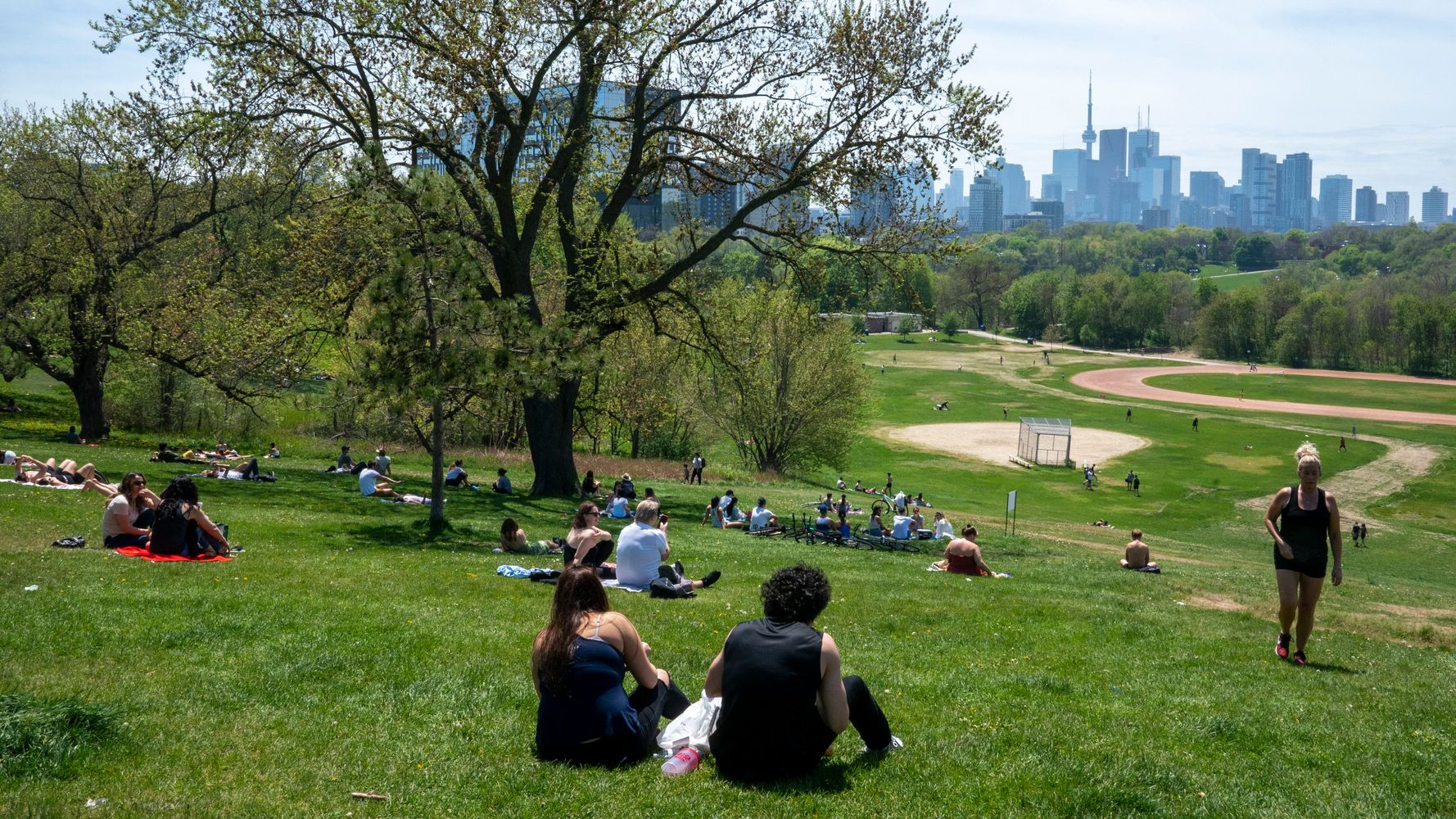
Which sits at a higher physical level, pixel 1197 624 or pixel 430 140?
pixel 430 140

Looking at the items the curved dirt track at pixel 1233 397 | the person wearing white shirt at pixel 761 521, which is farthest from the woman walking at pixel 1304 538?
the curved dirt track at pixel 1233 397

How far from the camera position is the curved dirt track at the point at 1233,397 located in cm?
8744

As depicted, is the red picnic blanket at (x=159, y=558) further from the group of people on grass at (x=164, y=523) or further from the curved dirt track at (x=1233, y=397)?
the curved dirt track at (x=1233, y=397)

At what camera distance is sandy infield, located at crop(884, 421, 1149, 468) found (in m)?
67.5

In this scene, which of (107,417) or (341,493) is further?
(107,417)

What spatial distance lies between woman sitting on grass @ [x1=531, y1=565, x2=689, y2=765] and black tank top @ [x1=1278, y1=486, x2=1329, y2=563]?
6898 mm

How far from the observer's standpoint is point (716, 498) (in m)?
26.1

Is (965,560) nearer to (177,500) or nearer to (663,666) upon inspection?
(663,666)

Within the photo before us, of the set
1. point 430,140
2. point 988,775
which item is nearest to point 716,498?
point 430,140

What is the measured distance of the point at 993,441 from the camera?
73938 mm

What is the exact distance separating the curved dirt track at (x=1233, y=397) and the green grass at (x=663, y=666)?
79101 millimetres

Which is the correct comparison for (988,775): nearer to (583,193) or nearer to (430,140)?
(430,140)

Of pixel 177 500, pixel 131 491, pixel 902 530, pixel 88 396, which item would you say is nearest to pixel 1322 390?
pixel 902 530

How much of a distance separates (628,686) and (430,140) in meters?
16.7
